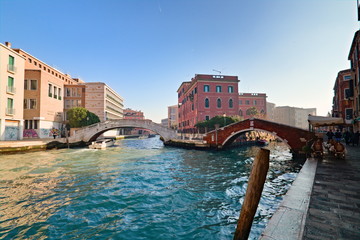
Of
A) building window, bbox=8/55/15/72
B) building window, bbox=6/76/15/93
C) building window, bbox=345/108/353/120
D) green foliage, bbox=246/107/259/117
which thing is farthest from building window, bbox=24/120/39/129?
green foliage, bbox=246/107/259/117

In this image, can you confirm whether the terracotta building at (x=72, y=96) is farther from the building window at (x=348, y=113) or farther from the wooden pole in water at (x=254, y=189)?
the building window at (x=348, y=113)

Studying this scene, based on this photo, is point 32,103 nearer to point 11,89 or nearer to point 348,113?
point 11,89

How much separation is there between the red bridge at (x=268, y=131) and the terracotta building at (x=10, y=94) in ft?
67.7

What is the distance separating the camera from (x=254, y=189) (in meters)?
2.60

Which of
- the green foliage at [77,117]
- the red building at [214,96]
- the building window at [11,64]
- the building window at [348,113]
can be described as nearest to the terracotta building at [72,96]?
the green foliage at [77,117]

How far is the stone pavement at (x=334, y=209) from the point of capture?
2.40 meters

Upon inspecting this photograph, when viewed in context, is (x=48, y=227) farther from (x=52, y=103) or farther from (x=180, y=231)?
(x=52, y=103)

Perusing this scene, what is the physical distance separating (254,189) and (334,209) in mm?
1670

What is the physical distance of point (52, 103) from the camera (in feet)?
84.8

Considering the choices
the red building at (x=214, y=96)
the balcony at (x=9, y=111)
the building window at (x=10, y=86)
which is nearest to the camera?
the balcony at (x=9, y=111)

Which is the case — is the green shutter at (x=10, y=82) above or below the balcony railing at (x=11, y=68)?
below

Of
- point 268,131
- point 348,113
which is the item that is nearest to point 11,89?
point 268,131

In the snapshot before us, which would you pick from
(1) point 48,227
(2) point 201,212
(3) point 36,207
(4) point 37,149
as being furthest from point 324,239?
(4) point 37,149

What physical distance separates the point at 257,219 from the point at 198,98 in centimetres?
2709
